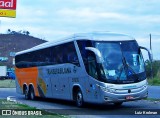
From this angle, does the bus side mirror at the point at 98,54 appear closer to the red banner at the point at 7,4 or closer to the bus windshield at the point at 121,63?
the bus windshield at the point at 121,63

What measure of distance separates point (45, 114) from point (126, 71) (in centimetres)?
429

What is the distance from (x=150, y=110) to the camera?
16.8 m

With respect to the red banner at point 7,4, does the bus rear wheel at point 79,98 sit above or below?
below

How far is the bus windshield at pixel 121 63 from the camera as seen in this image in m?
16.9

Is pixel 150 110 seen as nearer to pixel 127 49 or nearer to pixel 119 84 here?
pixel 119 84

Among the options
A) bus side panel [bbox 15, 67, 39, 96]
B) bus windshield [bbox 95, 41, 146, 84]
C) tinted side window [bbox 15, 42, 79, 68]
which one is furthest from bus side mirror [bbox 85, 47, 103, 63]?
bus side panel [bbox 15, 67, 39, 96]

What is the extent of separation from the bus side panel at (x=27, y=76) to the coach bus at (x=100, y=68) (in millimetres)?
4143

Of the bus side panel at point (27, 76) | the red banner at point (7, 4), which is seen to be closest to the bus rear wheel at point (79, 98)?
the red banner at point (7, 4)

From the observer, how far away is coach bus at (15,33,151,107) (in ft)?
55.3

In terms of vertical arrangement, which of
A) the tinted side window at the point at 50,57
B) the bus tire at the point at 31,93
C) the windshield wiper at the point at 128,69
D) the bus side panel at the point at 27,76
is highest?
the tinted side window at the point at 50,57

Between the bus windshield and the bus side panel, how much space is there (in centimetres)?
829

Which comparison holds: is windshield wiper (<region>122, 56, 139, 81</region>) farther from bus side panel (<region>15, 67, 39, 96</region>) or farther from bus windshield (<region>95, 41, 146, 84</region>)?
bus side panel (<region>15, 67, 39, 96</region>)

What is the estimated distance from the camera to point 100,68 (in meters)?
16.9

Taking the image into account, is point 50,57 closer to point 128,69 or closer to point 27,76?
point 27,76
